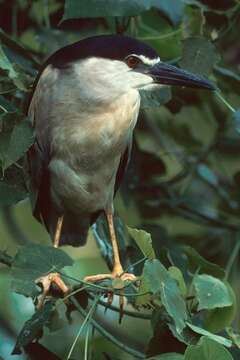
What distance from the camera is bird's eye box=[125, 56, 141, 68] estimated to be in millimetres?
2572

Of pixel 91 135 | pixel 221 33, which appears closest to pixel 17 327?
pixel 91 135

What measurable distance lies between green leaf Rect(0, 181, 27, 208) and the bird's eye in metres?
0.45

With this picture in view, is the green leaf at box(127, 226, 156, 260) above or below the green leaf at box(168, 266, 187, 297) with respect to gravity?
above

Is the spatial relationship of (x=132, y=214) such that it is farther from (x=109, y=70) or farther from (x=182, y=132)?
(x=109, y=70)

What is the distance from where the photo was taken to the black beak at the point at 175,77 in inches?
98.4

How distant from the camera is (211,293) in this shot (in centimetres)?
213

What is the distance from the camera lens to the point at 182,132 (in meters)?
3.46

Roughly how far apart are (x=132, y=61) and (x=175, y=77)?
0.11 metres

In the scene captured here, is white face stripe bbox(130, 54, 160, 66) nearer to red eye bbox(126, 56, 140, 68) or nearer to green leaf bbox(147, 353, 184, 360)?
red eye bbox(126, 56, 140, 68)

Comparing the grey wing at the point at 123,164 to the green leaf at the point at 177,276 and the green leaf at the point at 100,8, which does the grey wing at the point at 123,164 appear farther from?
the green leaf at the point at 177,276

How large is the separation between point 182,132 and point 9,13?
2.49 ft

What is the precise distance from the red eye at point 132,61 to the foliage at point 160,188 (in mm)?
98

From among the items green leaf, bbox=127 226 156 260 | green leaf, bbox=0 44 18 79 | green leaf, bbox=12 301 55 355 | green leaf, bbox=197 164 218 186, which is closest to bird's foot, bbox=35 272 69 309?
green leaf, bbox=12 301 55 355

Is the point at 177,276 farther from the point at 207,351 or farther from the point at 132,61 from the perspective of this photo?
the point at 132,61
